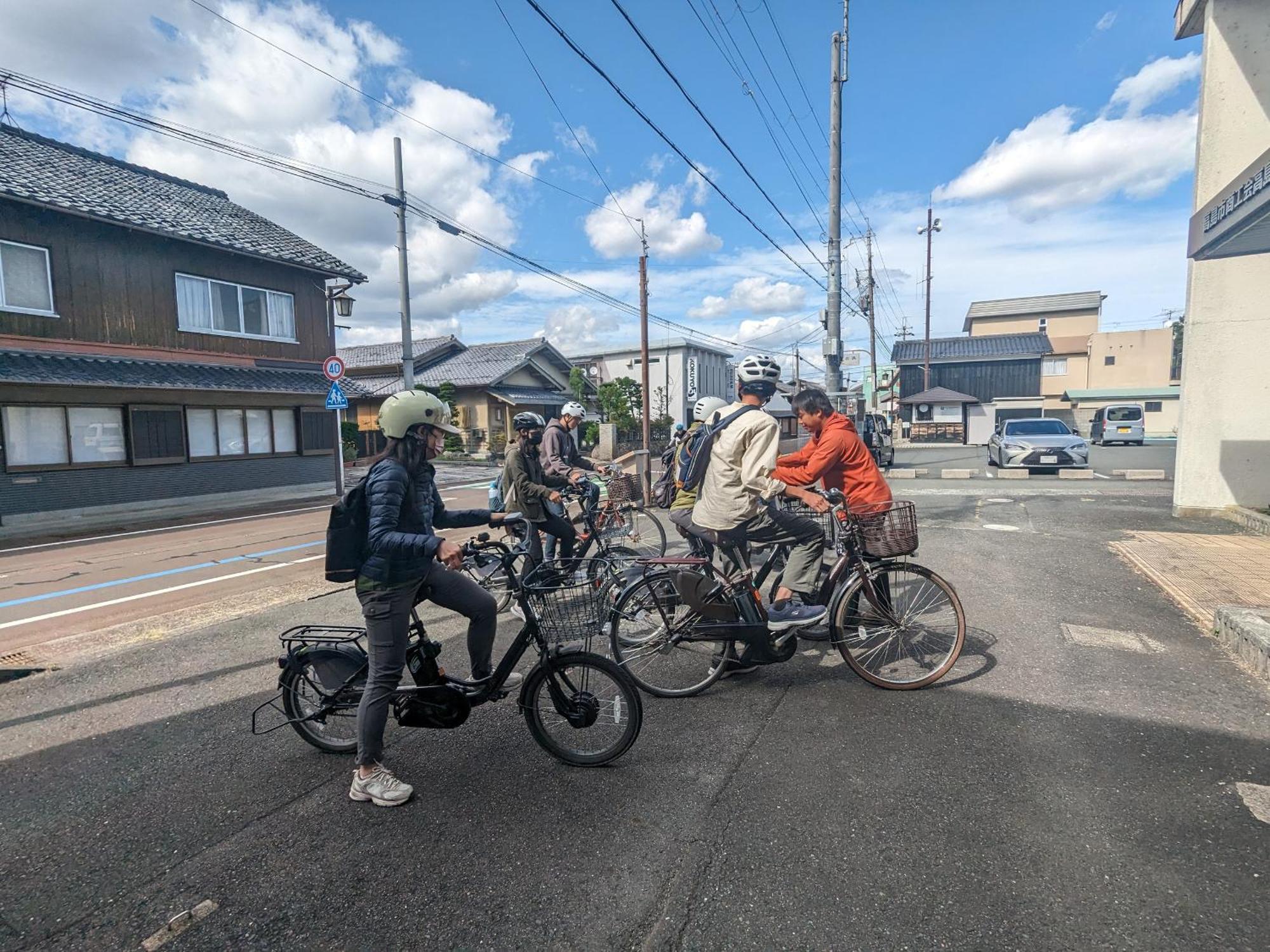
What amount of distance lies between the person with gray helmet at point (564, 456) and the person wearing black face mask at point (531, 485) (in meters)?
0.13

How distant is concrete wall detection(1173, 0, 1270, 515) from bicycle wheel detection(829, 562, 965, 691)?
8.56 meters

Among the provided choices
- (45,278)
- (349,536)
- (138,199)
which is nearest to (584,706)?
(349,536)

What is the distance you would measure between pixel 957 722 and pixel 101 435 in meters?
16.9

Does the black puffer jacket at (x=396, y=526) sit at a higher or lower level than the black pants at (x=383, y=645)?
higher

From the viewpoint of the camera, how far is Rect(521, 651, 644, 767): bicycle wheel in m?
3.16

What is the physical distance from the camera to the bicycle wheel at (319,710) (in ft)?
10.7

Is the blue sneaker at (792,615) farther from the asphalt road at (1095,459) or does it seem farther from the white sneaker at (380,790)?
the asphalt road at (1095,459)

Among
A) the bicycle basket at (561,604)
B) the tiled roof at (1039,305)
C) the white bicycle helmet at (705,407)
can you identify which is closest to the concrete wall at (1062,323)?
the tiled roof at (1039,305)

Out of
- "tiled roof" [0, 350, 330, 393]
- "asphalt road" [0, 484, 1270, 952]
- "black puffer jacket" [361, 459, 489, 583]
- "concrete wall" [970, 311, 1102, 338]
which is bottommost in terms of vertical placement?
"asphalt road" [0, 484, 1270, 952]

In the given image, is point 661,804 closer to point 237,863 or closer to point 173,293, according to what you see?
point 237,863

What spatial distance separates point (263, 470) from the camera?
1742cm

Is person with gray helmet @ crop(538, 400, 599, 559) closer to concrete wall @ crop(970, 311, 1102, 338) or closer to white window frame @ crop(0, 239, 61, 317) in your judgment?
white window frame @ crop(0, 239, 61, 317)

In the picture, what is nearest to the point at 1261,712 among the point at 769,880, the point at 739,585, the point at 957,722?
the point at 957,722

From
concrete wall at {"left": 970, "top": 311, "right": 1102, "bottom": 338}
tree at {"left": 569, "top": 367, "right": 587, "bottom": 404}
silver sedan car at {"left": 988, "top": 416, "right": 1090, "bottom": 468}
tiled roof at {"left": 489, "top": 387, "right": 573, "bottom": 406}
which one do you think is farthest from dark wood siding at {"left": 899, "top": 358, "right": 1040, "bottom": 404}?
tiled roof at {"left": 489, "top": 387, "right": 573, "bottom": 406}
